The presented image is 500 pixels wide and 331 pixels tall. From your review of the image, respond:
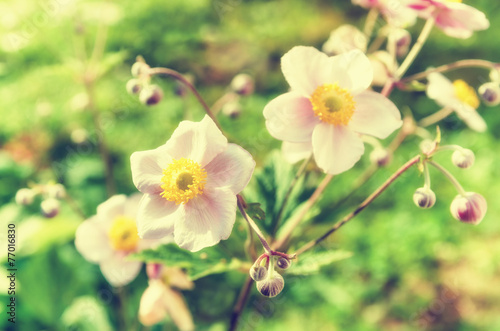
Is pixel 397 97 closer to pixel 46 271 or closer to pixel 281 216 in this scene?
pixel 281 216

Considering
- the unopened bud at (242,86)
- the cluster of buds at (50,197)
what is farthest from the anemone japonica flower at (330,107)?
the cluster of buds at (50,197)

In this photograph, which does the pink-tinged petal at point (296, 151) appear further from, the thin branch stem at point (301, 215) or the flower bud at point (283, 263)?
the flower bud at point (283, 263)

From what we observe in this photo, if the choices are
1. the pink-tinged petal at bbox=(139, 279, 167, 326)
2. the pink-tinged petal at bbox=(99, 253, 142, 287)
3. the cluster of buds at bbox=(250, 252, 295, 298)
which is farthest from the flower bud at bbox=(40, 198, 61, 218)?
the cluster of buds at bbox=(250, 252, 295, 298)

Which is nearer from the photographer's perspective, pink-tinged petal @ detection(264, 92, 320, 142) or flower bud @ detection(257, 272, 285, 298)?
flower bud @ detection(257, 272, 285, 298)

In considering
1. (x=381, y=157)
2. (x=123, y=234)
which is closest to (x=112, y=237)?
(x=123, y=234)

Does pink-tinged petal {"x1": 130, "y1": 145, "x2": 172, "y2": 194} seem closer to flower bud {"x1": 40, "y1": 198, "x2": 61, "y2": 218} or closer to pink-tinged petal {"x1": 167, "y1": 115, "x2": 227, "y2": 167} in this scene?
pink-tinged petal {"x1": 167, "y1": 115, "x2": 227, "y2": 167}

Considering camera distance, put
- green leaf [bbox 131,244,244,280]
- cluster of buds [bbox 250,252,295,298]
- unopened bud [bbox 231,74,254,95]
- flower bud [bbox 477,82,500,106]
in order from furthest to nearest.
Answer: unopened bud [bbox 231,74,254,95] < flower bud [bbox 477,82,500,106] < green leaf [bbox 131,244,244,280] < cluster of buds [bbox 250,252,295,298]

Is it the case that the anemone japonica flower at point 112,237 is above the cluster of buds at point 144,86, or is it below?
below
